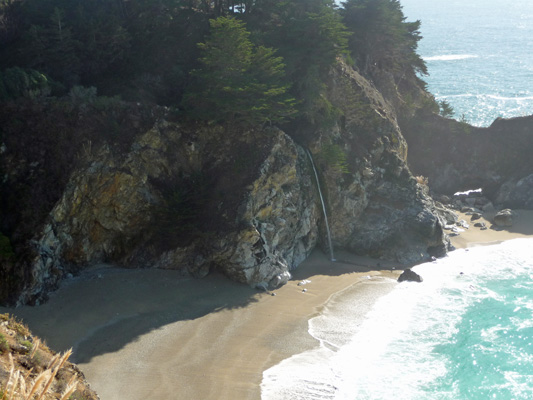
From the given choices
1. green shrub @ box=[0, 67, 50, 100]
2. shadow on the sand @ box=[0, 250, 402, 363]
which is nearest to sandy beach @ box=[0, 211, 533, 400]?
shadow on the sand @ box=[0, 250, 402, 363]

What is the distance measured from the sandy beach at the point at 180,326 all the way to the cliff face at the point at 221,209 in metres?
0.95

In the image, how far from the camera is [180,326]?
22.5m

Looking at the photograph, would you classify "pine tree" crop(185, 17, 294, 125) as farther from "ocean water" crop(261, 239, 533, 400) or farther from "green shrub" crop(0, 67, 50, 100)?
"ocean water" crop(261, 239, 533, 400)

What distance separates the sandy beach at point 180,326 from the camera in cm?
1920

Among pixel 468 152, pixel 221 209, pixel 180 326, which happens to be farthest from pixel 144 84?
pixel 468 152

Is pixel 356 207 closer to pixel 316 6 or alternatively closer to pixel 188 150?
pixel 188 150

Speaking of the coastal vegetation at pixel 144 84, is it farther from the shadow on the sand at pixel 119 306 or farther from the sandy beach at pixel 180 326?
the sandy beach at pixel 180 326

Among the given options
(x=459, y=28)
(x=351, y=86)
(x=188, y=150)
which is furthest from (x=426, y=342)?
(x=459, y=28)

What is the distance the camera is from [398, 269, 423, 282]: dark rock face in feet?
92.8

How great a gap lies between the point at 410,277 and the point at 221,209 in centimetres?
1044

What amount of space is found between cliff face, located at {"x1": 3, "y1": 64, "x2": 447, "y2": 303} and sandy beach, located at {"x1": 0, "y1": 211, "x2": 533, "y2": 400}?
95 cm

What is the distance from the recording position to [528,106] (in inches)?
2325

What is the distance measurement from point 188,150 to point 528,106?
4531 centimetres

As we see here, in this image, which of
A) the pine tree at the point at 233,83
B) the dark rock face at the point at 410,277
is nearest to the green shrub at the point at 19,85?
the pine tree at the point at 233,83
